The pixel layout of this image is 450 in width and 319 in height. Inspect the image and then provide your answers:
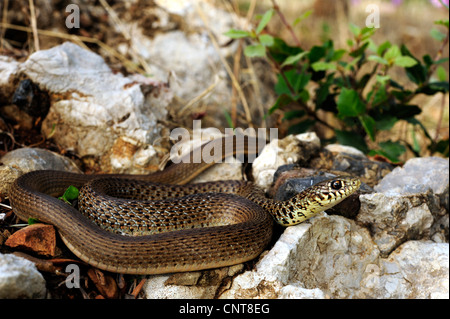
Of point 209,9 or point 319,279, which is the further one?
point 209,9

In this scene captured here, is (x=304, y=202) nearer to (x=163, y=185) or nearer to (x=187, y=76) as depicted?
(x=163, y=185)

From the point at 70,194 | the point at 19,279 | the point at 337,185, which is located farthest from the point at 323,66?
the point at 19,279

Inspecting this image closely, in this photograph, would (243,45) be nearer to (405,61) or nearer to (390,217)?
(405,61)

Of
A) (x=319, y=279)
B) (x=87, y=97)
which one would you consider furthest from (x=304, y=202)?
(x=87, y=97)

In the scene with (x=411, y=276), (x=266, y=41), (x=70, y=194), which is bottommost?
(x=411, y=276)

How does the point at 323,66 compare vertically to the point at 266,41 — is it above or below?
below

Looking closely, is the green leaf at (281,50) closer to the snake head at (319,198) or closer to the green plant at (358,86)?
the green plant at (358,86)

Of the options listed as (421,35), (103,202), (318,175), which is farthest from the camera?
(421,35)
